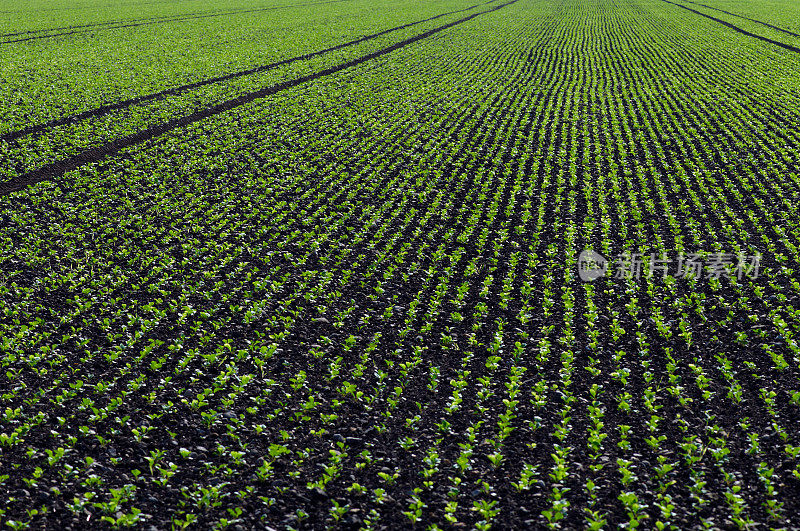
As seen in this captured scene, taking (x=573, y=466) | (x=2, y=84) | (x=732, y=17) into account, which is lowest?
(x=573, y=466)

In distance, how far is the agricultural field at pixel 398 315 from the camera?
6.25 meters

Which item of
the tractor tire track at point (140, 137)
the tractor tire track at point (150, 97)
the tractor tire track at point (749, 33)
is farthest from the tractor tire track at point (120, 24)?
the tractor tire track at point (749, 33)

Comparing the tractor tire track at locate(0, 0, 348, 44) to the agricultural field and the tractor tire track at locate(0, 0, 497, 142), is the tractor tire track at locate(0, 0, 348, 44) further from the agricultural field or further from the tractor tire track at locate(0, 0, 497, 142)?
the agricultural field

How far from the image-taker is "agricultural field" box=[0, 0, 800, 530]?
6254mm

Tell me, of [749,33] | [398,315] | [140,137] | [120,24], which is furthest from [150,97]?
[749,33]

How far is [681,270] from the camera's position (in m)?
10.9

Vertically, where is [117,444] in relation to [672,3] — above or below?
below

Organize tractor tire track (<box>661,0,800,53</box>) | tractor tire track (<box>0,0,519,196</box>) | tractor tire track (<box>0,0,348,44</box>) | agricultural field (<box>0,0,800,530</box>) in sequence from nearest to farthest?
agricultural field (<box>0,0,800,530</box>) < tractor tire track (<box>0,0,519,196</box>) < tractor tire track (<box>661,0,800,53</box>) < tractor tire track (<box>0,0,348,44</box>)

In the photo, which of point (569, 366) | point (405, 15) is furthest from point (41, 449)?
point (405, 15)

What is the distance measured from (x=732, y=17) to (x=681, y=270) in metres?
57.2

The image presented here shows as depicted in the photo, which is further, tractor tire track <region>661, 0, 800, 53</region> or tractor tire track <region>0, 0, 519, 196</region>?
tractor tire track <region>661, 0, 800, 53</region>

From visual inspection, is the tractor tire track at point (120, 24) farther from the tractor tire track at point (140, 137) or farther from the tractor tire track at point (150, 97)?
the tractor tire track at point (140, 137)

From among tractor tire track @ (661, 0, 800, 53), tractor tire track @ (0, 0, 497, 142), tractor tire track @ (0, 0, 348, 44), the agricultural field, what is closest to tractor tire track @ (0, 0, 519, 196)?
the agricultural field

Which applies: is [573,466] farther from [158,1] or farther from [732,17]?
[158,1]
